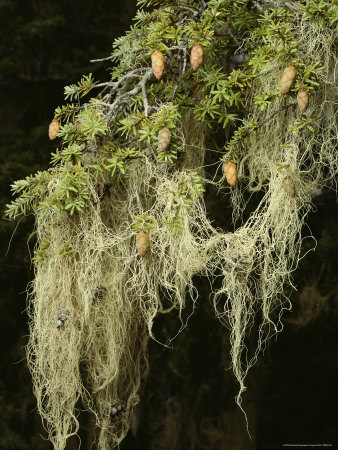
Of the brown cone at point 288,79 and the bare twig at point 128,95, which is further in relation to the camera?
the bare twig at point 128,95

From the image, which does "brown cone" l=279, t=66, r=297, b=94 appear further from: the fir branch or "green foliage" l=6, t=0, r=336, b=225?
the fir branch

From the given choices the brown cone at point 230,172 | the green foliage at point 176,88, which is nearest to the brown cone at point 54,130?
the green foliage at point 176,88

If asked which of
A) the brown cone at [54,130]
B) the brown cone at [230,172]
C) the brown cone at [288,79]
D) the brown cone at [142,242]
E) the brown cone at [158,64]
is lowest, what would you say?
the brown cone at [142,242]

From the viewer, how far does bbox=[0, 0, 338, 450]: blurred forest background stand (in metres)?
2.51

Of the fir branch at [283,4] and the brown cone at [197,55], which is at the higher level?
the fir branch at [283,4]

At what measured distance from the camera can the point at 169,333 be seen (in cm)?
278

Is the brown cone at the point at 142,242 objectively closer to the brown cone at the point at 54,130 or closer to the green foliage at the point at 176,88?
the green foliage at the point at 176,88

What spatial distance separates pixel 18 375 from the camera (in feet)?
8.75

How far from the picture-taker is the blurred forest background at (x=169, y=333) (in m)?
2.51

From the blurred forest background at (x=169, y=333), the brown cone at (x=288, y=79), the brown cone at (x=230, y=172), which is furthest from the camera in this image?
the blurred forest background at (x=169, y=333)

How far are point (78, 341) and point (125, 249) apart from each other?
258 mm

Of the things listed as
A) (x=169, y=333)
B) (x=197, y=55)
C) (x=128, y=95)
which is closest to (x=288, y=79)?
(x=197, y=55)

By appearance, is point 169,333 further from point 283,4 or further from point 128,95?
point 283,4

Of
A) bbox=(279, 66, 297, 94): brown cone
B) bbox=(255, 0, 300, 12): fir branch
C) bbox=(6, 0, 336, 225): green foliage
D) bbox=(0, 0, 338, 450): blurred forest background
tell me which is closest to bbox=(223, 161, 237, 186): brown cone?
bbox=(6, 0, 336, 225): green foliage
